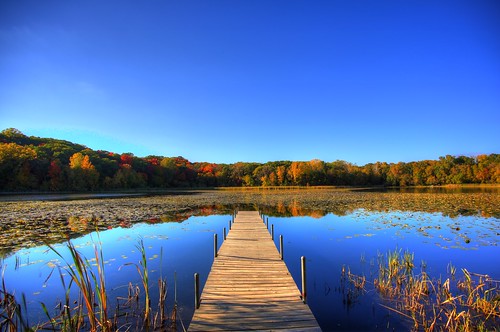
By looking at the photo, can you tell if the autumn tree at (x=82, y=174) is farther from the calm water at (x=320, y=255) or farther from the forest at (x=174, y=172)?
the calm water at (x=320, y=255)

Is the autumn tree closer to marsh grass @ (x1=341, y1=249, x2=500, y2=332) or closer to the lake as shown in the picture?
the lake

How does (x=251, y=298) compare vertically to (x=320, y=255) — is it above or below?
above

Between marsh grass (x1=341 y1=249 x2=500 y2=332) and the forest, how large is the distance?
62352mm

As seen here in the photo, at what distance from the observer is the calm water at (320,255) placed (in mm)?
5688

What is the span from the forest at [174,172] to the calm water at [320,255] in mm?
52625

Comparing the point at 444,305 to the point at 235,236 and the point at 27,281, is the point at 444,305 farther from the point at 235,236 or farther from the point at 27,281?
the point at 27,281

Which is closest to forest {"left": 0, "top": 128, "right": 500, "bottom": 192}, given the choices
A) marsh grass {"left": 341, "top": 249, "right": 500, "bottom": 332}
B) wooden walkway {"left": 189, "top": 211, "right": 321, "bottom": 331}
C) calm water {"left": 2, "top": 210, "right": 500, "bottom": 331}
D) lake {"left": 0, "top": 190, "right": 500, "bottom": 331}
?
lake {"left": 0, "top": 190, "right": 500, "bottom": 331}

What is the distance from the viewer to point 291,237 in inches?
494

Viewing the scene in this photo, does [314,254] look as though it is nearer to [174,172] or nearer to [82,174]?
[82,174]

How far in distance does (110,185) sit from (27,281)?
63374mm

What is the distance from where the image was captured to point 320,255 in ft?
31.1

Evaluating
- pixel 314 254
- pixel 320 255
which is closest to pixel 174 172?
pixel 314 254

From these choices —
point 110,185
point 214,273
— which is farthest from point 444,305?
point 110,185

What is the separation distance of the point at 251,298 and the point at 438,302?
11.3ft
